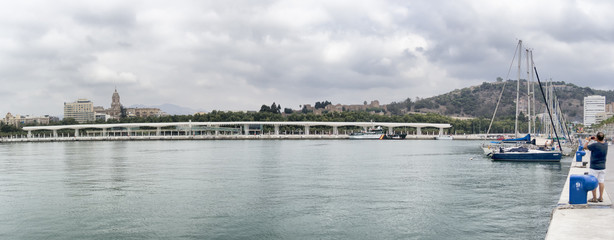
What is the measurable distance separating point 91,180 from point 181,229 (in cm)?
2333

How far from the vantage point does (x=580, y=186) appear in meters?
19.2

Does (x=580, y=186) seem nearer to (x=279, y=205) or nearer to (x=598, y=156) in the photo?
(x=598, y=156)

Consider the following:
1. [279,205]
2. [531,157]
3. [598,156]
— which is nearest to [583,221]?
[598,156]

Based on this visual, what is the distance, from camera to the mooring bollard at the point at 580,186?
62.0 ft

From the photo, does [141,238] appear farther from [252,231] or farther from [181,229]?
[252,231]

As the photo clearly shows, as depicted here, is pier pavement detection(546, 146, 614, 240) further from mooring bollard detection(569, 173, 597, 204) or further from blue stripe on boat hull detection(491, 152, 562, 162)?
blue stripe on boat hull detection(491, 152, 562, 162)

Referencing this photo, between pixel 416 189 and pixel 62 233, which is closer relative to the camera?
pixel 62 233

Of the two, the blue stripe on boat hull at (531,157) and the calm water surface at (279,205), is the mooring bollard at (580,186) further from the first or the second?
the blue stripe on boat hull at (531,157)

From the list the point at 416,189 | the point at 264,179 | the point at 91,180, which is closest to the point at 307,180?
the point at 264,179

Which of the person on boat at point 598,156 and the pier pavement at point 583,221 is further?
the person on boat at point 598,156

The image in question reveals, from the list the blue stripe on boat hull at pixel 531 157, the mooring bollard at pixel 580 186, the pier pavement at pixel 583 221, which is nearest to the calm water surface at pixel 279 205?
the mooring bollard at pixel 580 186

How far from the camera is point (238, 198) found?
31531mm

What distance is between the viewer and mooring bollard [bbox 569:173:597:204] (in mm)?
18891

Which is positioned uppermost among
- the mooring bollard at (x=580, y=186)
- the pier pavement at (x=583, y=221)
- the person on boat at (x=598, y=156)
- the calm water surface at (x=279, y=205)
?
the person on boat at (x=598, y=156)
